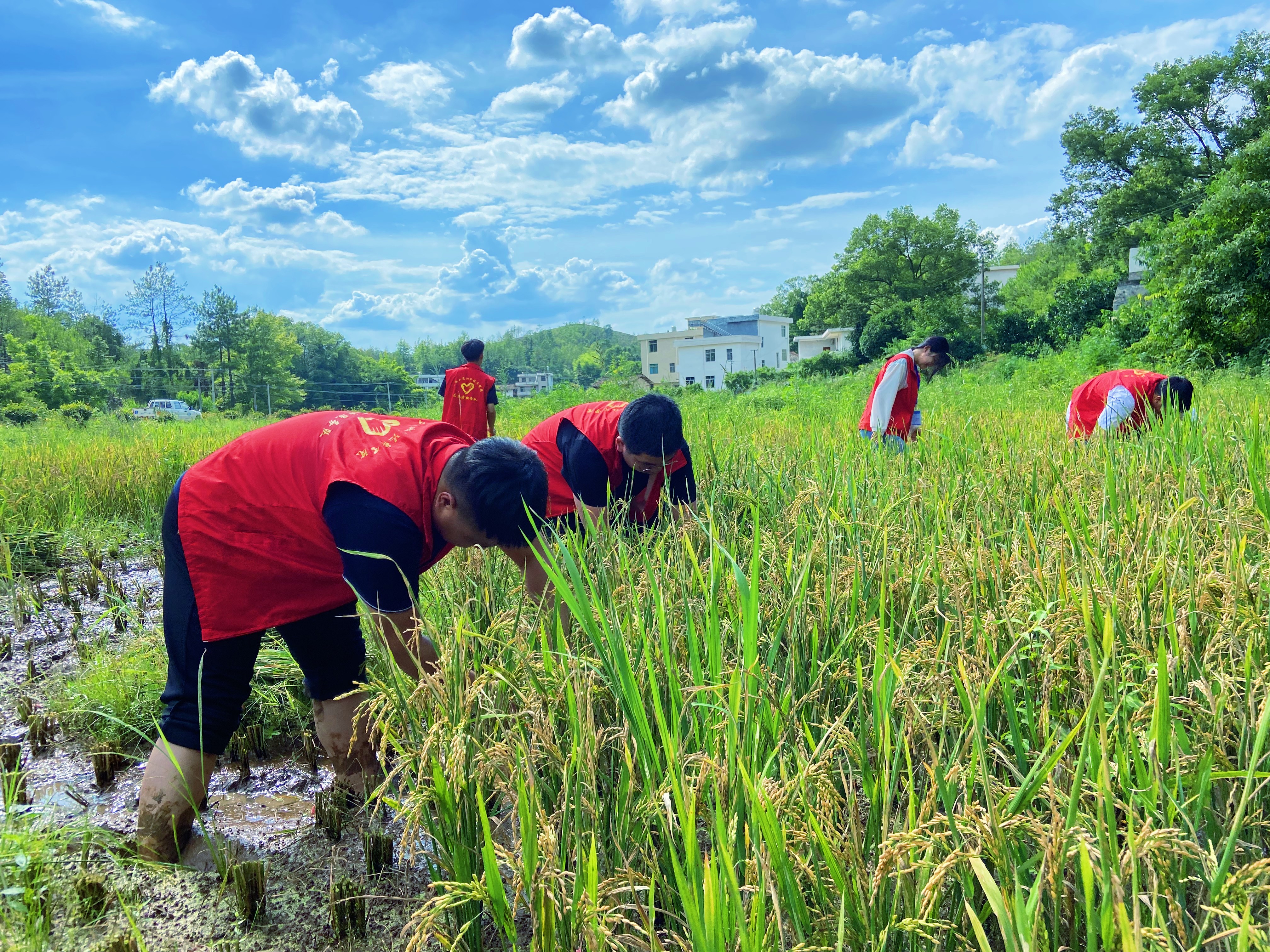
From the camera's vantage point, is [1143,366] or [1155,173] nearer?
[1143,366]

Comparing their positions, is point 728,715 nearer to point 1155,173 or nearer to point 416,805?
point 416,805

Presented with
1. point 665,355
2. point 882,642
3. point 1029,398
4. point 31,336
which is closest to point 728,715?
point 882,642

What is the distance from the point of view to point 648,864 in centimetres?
136

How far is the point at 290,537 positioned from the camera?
2.09 meters

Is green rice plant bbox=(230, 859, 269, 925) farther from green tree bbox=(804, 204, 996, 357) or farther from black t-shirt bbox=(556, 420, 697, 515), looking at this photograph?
green tree bbox=(804, 204, 996, 357)

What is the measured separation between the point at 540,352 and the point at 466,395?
12696 cm

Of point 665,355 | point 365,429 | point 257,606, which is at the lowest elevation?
point 257,606

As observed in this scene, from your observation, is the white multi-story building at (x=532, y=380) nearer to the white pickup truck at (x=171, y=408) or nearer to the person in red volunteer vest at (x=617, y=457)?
the white pickup truck at (x=171, y=408)

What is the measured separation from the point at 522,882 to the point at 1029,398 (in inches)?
467

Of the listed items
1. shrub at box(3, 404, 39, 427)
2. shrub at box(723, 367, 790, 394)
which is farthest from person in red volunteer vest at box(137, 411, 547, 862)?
shrub at box(3, 404, 39, 427)

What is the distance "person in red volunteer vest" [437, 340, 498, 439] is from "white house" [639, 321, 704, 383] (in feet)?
206

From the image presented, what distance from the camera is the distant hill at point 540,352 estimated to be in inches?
3708

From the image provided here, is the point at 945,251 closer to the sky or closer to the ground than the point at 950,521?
closer to the sky

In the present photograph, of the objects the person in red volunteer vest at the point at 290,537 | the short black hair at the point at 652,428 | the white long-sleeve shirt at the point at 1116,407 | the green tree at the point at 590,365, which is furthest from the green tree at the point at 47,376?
the green tree at the point at 590,365
